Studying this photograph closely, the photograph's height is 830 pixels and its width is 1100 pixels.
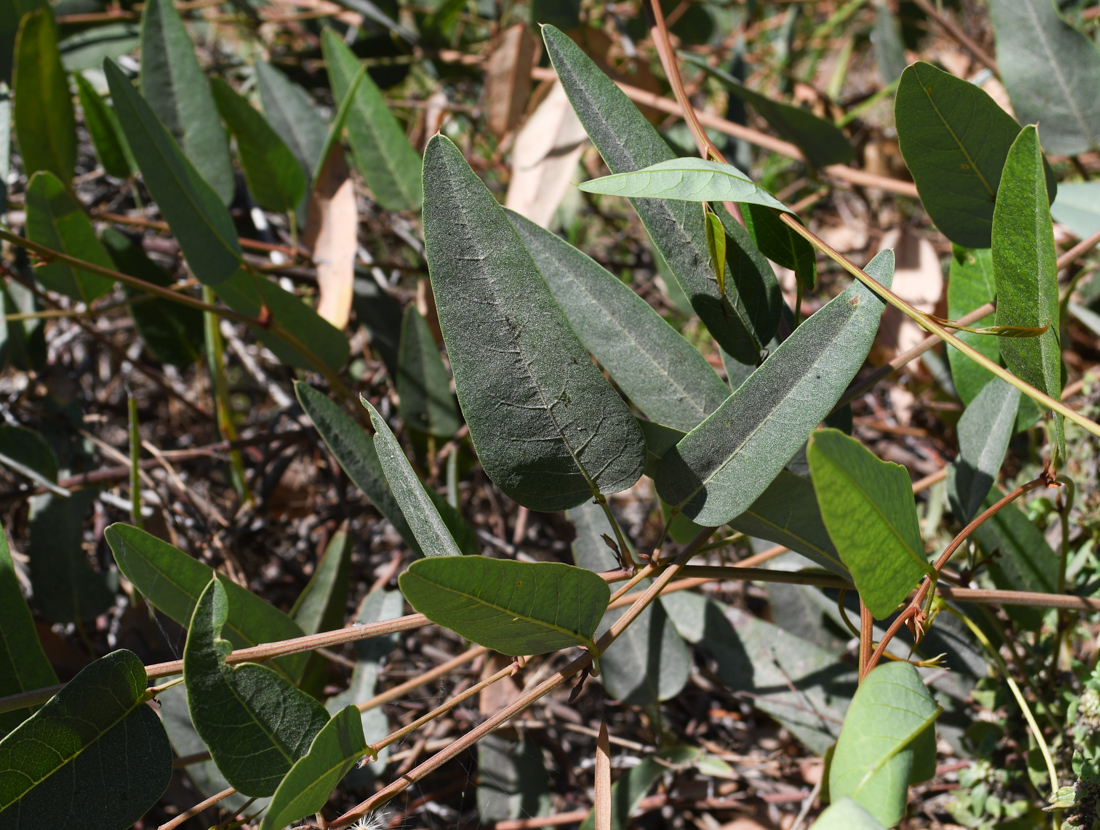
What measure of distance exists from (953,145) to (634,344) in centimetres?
30

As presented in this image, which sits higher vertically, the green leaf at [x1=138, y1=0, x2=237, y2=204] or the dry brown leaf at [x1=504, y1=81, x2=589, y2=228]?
the green leaf at [x1=138, y1=0, x2=237, y2=204]

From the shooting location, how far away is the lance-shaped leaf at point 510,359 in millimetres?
446

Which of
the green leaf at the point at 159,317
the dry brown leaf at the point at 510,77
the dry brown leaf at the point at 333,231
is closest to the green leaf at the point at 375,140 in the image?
the dry brown leaf at the point at 333,231

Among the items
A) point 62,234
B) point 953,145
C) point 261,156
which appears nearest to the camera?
point 953,145

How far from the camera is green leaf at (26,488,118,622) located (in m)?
0.95

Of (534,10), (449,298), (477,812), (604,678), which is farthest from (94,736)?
(534,10)

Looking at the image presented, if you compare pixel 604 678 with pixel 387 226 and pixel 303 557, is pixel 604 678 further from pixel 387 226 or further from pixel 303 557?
pixel 387 226

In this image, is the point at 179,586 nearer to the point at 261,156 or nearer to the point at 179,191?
the point at 179,191

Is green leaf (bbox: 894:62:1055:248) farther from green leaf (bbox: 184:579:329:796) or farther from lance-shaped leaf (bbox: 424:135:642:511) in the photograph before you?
green leaf (bbox: 184:579:329:796)

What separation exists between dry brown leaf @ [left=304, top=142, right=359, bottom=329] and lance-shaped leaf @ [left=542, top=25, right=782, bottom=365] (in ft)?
1.65

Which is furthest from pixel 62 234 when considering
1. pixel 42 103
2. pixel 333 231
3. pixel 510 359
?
pixel 510 359

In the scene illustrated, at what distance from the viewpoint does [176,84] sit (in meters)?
0.96

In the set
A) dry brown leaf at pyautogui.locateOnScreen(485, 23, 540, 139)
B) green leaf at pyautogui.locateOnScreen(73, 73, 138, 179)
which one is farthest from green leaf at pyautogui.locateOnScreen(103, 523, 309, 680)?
dry brown leaf at pyautogui.locateOnScreen(485, 23, 540, 139)

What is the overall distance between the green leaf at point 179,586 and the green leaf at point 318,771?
0.42ft
